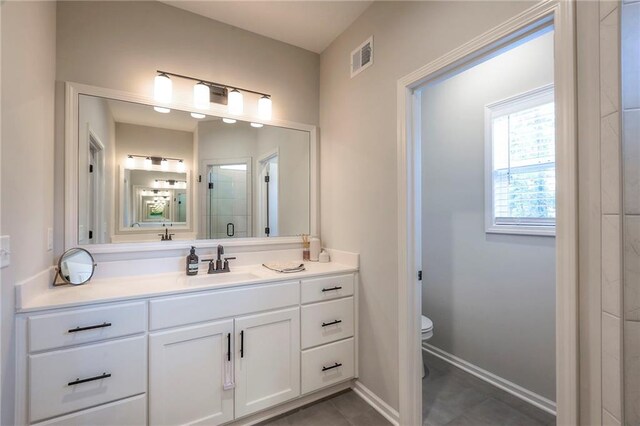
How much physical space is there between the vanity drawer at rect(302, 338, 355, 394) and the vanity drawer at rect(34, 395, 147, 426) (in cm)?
91

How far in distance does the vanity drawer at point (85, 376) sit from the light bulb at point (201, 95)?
5.10 feet

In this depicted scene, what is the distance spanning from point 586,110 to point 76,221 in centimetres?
248

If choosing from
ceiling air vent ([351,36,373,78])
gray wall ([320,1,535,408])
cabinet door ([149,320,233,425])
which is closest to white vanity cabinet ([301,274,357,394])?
gray wall ([320,1,535,408])

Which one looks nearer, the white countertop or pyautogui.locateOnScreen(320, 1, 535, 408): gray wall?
the white countertop

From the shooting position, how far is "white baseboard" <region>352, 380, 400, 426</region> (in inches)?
68.6

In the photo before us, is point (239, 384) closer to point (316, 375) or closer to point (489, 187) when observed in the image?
point (316, 375)

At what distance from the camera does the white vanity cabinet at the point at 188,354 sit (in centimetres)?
124

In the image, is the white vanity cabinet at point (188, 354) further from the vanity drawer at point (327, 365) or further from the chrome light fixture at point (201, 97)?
the chrome light fixture at point (201, 97)

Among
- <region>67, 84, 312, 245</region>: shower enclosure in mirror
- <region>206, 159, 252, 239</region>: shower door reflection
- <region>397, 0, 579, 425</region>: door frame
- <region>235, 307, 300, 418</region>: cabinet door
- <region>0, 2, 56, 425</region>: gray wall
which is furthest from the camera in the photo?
<region>206, 159, 252, 239</region>: shower door reflection

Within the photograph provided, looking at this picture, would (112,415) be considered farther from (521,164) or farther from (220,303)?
(521,164)

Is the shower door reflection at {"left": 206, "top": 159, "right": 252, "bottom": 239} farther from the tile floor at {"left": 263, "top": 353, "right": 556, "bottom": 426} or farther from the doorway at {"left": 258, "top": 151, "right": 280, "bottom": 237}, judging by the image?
the tile floor at {"left": 263, "top": 353, "right": 556, "bottom": 426}

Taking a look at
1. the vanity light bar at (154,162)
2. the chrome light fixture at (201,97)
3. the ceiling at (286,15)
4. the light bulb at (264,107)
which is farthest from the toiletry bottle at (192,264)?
the ceiling at (286,15)

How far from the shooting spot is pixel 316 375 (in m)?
1.90

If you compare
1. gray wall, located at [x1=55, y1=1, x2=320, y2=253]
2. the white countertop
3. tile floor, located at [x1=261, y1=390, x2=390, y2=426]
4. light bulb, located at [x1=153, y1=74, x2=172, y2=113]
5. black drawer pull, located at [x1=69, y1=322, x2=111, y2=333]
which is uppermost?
gray wall, located at [x1=55, y1=1, x2=320, y2=253]
